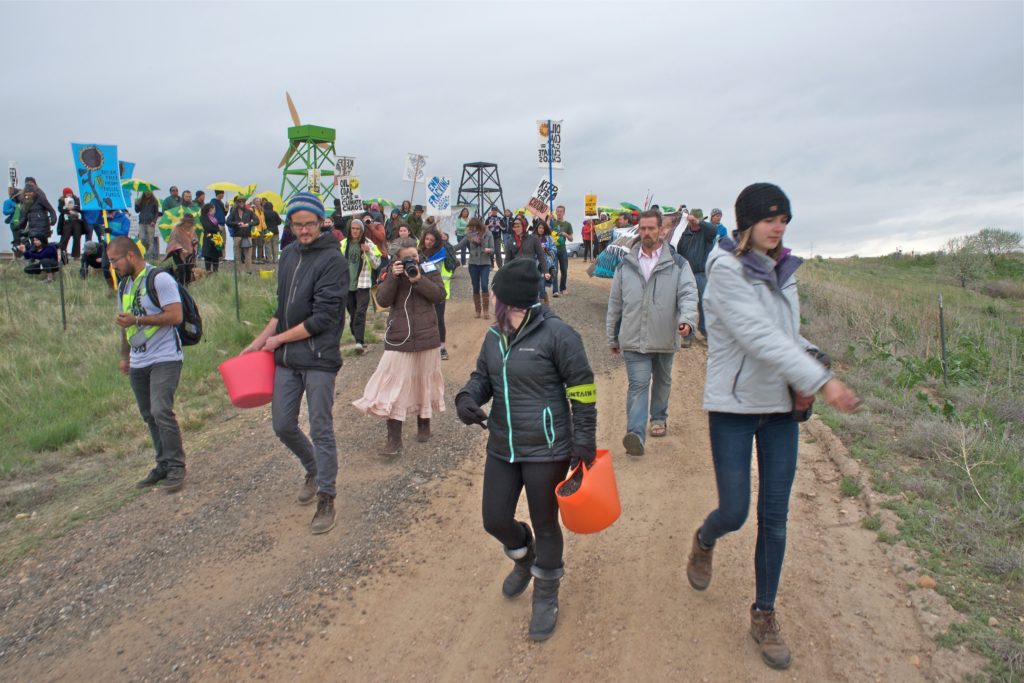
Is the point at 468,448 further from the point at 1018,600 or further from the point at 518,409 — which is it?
the point at 1018,600

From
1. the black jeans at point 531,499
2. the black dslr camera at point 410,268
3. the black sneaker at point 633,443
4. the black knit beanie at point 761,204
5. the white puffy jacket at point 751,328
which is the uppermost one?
the black knit beanie at point 761,204

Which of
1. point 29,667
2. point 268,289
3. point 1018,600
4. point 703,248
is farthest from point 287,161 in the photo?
point 1018,600

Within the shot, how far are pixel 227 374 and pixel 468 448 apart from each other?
8.52 ft

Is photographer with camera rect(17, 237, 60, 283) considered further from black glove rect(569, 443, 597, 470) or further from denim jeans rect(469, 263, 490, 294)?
black glove rect(569, 443, 597, 470)

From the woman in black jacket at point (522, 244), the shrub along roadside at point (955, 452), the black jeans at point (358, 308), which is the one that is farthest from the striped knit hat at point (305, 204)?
the woman in black jacket at point (522, 244)

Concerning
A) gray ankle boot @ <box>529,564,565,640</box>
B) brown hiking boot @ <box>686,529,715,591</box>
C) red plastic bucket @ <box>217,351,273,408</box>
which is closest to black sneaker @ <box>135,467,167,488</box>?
red plastic bucket @ <box>217,351,273,408</box>

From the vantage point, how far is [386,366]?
6.25 metres

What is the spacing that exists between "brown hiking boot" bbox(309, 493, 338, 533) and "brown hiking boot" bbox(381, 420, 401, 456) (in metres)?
1.28

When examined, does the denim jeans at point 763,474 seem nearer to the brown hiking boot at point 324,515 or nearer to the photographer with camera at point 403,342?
the brown hiking boot at point 324,515

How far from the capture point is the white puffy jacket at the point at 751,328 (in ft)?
10.1

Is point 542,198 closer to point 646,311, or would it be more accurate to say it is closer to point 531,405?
point 646,311

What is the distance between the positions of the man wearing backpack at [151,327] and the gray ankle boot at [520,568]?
127 inches

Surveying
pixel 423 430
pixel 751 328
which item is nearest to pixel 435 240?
pixel 423 430

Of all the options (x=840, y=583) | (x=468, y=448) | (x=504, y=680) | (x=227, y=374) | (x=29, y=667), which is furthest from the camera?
(x=468, y=448)
